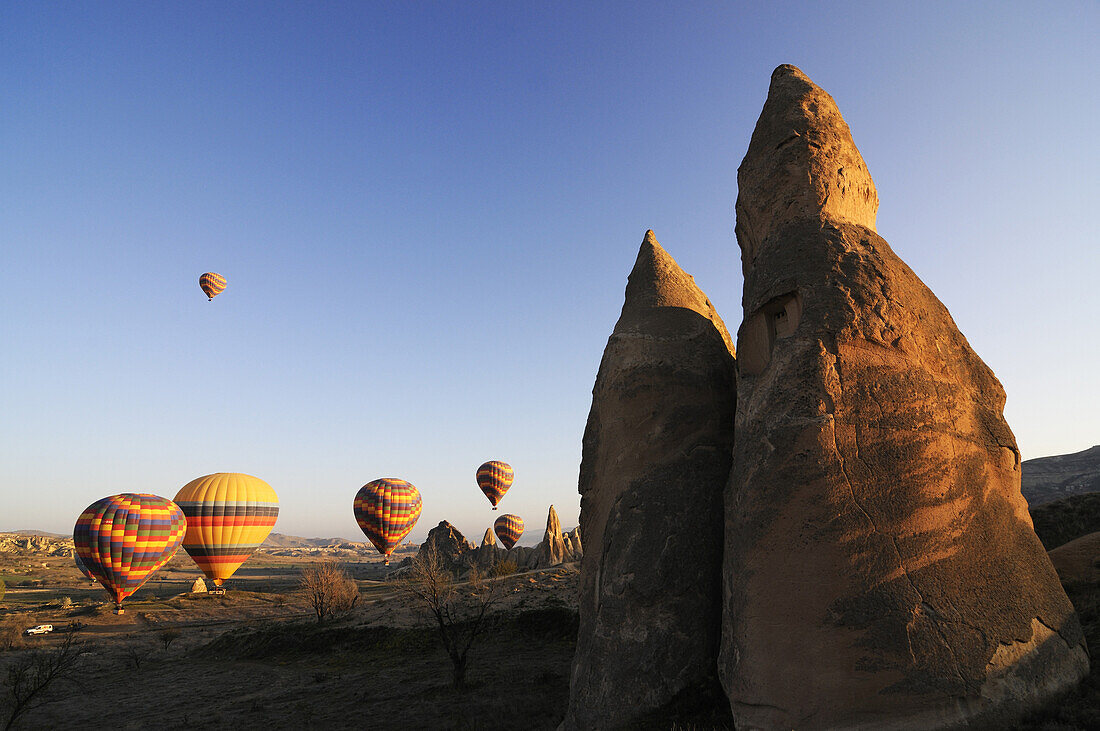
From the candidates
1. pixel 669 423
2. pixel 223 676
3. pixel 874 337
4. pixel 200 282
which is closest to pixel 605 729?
pixel 669 423

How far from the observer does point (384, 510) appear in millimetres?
48906

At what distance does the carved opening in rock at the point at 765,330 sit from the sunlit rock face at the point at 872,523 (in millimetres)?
33

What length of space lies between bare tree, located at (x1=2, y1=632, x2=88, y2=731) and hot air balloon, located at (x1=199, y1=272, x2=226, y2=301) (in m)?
29.4

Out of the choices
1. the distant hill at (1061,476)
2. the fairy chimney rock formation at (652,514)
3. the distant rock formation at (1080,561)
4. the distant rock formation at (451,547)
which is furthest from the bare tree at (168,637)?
the distant hill at (1061,476)

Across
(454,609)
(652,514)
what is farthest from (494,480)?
(652,514)

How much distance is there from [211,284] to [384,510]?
86.0ft

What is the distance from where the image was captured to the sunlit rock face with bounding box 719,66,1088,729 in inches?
278

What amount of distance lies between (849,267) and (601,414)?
606cm

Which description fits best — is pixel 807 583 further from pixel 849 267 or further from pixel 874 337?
pixel 849 267

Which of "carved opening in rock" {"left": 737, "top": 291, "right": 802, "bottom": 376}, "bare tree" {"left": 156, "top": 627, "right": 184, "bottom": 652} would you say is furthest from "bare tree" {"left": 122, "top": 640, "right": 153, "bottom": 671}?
"carved opening in rock" {"left": 737, "top": 291, "right": 802, "bottom": 376}

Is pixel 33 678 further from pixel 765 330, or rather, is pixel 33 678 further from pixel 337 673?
pixel 765 330

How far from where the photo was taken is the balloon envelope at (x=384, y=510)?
49.0m

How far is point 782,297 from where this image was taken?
386 inches

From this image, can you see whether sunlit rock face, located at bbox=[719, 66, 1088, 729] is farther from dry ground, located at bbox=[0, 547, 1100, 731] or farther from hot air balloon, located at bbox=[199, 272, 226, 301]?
hot air balloon, located at bbox=[199, 272, 226, 301]
